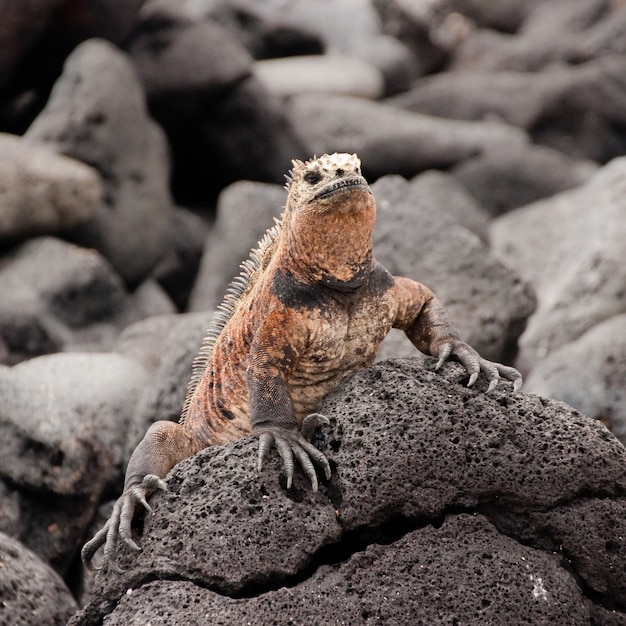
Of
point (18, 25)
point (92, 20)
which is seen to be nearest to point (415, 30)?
point (92, 20)

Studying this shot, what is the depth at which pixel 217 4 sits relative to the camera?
16.3m

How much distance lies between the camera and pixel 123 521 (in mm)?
3912

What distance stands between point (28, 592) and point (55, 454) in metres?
1.77

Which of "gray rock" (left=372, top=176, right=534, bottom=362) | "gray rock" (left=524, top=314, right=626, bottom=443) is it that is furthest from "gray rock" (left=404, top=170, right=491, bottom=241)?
"gray rock" (left=524, top=314, right=626, bottom=443)

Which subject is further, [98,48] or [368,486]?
[98,48]

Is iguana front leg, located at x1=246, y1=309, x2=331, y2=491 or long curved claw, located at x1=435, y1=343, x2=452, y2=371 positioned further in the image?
long curved claw, located at x1=435, y1=343, x2=452, y2=371

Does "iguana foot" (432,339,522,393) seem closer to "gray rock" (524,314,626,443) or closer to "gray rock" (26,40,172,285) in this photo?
"gray rock" (524,314,626,443)

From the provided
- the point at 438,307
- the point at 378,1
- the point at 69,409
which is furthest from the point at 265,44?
the point at 438,307

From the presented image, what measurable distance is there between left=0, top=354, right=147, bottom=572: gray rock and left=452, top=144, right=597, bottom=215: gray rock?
7871 millimetres

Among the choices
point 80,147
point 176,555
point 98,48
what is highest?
point 176,555

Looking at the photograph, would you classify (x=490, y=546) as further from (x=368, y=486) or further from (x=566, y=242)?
(x=566, y=242)

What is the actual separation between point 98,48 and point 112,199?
1.54 meters

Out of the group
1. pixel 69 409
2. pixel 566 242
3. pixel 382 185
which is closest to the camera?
pixel 69 409

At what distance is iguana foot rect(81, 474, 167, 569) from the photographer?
153 inches
